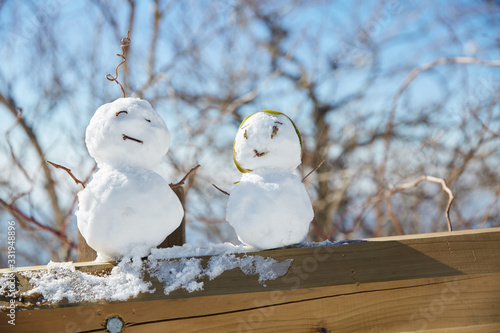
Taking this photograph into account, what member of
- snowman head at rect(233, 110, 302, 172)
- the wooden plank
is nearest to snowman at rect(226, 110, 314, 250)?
snowman head at rect(233, 110, 302, 172)

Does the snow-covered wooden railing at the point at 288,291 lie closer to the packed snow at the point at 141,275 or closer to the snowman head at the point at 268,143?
the packed snow at the point at 141,275

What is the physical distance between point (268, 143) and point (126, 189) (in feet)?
0.97

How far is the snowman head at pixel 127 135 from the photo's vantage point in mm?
811

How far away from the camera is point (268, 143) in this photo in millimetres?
846

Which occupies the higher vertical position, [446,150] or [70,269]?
[446,150]

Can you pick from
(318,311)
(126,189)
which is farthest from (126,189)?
(318,311)

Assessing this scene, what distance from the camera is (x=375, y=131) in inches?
123

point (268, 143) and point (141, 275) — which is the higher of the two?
point (268, 143)

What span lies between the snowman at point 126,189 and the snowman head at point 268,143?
166mm

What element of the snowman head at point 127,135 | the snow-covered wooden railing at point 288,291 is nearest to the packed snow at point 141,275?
the snow-covered wooden railing at point 288,291

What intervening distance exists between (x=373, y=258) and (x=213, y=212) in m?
2.33

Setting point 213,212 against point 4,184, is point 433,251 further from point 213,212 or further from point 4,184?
point 4,184

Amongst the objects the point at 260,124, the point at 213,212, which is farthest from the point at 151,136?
the point at 213,212

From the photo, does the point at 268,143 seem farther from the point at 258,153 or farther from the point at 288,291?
the point at 288,291
